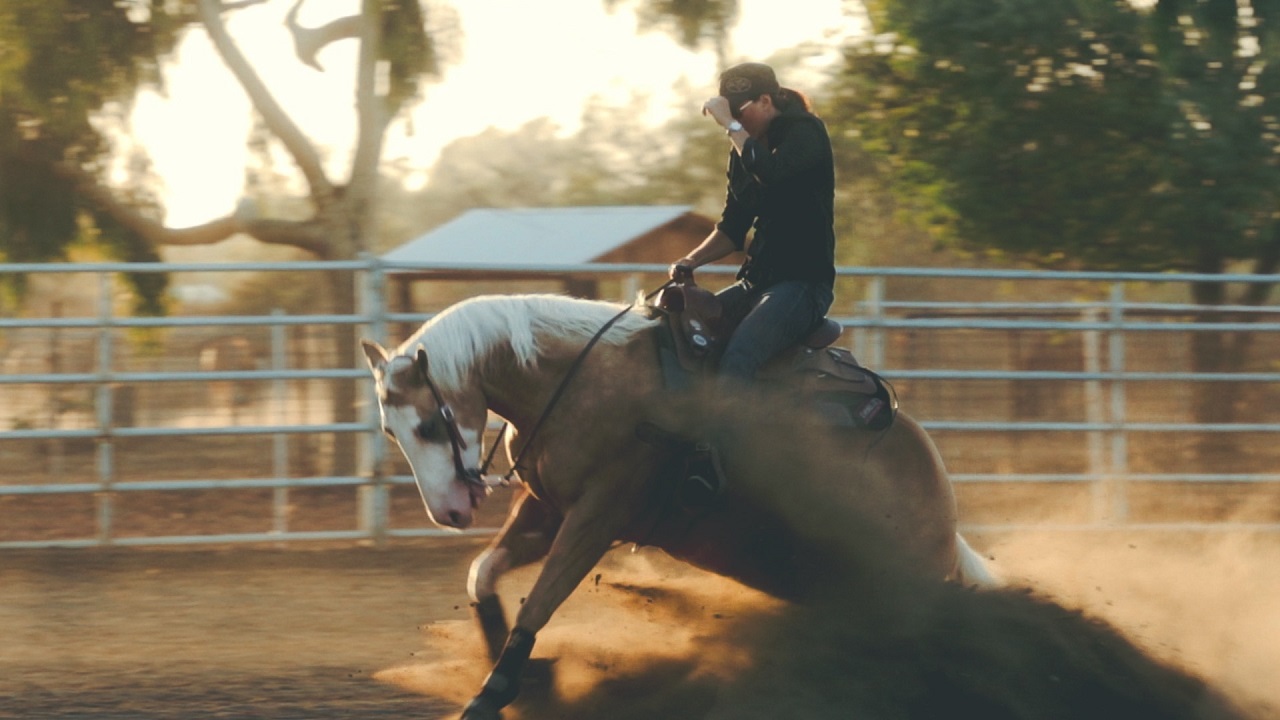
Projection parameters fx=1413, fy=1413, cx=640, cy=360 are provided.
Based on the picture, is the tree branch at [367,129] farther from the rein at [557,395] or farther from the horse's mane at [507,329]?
the rein at [557,395]

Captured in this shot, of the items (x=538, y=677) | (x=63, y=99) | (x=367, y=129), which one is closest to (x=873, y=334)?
(x=538, y=677)

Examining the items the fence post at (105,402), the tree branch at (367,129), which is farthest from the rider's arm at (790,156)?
the tree branch at (367,129)

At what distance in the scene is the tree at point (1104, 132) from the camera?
36.7ft

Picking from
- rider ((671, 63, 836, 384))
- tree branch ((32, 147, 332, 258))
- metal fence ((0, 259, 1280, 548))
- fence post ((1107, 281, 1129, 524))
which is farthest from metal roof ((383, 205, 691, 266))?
rider ((671, 63, 836, 384))

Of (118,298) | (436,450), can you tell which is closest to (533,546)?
(436,450)

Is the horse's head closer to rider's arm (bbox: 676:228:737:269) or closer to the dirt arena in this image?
the dirt arena

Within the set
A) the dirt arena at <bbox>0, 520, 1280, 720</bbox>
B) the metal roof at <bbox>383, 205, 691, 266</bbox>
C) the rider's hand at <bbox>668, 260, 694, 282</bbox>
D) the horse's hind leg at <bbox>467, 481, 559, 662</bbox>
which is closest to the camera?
the dirt arena at <bbox>0, 520, 1280, 720</bbox>

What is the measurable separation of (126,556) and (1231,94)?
881 centimetres

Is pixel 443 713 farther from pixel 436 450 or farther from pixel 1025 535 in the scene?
pixel 1025 535

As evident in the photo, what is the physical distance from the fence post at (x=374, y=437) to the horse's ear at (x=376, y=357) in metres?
3.36

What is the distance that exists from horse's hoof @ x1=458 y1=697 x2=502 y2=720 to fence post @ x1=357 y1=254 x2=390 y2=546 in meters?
3.81

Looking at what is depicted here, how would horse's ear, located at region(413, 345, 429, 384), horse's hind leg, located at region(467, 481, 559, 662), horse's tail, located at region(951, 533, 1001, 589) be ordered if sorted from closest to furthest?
horse's ear, located at region(413, 345, 429, 384) → horse's hind leg, located at region(467, 481, 559, 662) → horse's tail, located at region(951, 533, 1001, 589)

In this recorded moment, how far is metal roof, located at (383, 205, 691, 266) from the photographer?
15422 mm

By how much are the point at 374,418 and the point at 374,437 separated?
0.36ft
